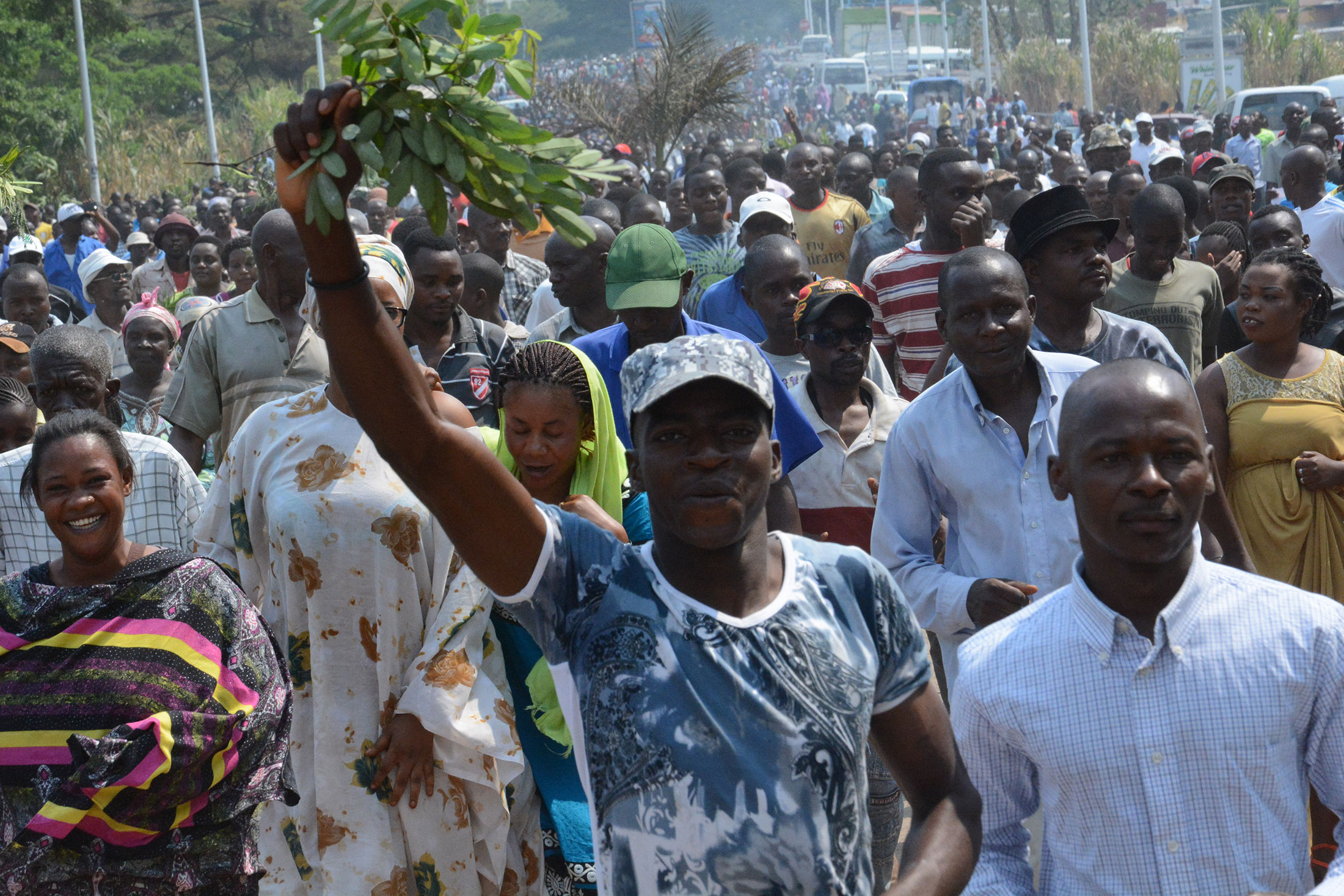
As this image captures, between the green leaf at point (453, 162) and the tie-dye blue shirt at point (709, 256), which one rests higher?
the green leaf at point (453, 162)

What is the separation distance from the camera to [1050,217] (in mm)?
4711

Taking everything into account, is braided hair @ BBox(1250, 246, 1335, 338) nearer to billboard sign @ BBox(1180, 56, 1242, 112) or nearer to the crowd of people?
the crowd of people

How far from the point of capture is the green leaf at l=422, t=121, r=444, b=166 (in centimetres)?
210

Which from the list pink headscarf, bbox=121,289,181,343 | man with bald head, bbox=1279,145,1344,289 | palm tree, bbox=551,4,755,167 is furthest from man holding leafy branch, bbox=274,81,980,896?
palm tree, bbox=551,4,755,167

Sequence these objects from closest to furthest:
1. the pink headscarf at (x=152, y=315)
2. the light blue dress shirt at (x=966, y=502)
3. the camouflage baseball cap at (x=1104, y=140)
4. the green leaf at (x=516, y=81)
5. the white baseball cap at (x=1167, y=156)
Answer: the green leaf at (x=516, y=81) < the light blue dress shirt at (x=966, y=502) < the pink headscarf at (x=152, y=315) < the white baseball cap at (x=1167, y=156) < the camouflage baseball cap at (x=1104, y=140)

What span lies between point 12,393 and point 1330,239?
772 centimetres

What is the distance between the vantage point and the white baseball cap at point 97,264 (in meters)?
9.84

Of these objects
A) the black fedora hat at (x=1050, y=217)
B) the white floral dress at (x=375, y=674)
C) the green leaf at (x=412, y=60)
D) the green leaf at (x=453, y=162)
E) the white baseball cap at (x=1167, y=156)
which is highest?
the green leaf at (x=412, y=60)

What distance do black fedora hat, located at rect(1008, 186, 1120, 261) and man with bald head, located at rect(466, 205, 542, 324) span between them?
13.3ft

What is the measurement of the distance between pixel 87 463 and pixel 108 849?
96 centimetres

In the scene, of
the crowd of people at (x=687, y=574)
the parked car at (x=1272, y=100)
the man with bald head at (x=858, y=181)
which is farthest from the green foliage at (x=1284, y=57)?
the crowd of people at (x=687, y=574)

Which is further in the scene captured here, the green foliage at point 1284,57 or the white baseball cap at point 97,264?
the green foliage at point 1284,57

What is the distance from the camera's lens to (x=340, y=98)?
6.88ft

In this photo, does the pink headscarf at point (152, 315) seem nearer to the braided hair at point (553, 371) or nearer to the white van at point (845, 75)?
the braided hair at point (553, 371)
